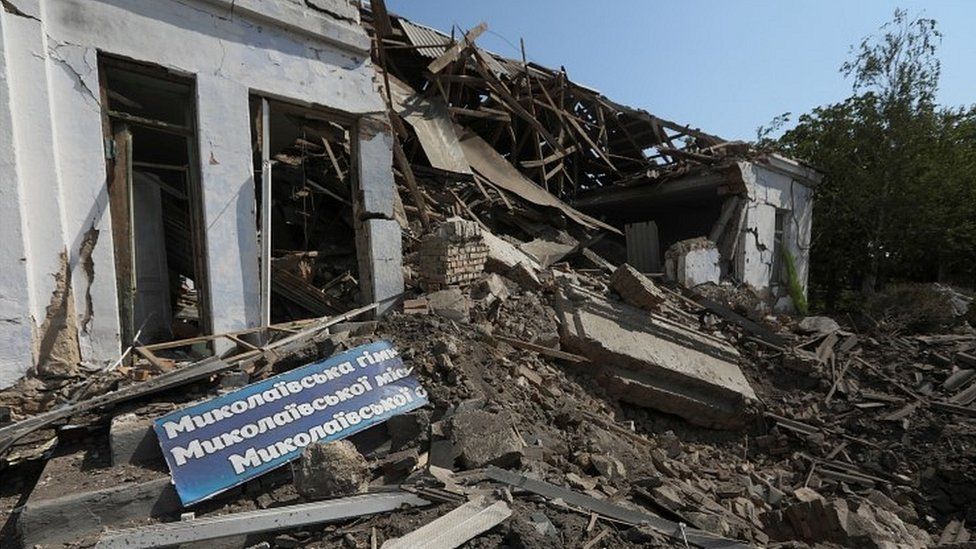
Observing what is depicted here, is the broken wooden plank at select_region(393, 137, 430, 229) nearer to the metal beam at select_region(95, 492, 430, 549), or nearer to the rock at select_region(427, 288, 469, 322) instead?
the rock at select_region(427, 288, 469, 322)

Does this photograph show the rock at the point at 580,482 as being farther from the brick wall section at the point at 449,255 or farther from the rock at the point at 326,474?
the brick wall section at the point at 449,255

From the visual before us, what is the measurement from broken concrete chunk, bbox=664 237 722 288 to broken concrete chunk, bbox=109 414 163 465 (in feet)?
31.3

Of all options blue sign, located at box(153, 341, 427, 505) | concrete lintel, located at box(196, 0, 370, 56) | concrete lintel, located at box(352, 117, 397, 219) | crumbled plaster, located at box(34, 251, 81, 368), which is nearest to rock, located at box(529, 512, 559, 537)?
blue sign, located at box(153, 341, 427, 505)

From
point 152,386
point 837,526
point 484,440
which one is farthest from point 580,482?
point 152,386

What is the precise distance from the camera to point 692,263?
1092 cm

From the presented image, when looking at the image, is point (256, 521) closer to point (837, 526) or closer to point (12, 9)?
point (12, 9)

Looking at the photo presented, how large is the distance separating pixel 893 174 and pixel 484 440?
56.1 feet

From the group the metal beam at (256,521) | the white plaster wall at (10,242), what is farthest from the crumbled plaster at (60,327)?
the metal beam at (256,521)

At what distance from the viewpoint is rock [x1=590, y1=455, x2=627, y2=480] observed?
436cm

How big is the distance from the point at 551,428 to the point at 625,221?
1183 centimetres

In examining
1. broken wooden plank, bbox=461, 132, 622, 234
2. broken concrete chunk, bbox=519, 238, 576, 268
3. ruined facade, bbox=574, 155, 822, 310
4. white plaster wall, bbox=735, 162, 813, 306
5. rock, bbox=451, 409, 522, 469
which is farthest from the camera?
white plaster wall, bbox=735, 162, 813, 306

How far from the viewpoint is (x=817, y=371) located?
26.3ft

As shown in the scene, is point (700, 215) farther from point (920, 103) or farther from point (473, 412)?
point (473, 412)

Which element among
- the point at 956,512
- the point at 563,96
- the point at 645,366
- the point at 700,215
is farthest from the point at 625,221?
the point at 956,512
